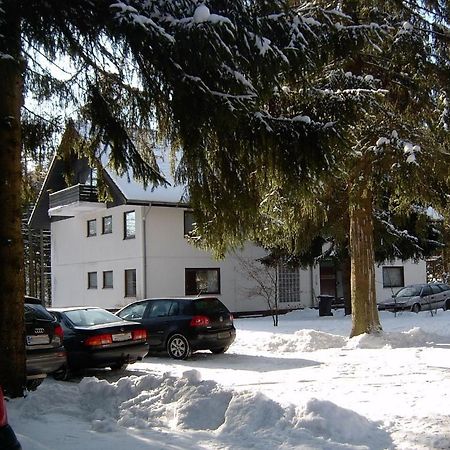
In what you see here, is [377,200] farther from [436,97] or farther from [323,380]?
[323,380]

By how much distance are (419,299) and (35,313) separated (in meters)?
22.4

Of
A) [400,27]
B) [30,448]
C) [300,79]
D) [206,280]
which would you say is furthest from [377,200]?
[206,280]

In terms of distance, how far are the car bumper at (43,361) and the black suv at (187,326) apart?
4.44 m

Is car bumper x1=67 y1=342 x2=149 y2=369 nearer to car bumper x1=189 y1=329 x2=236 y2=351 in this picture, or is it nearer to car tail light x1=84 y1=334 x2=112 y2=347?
car tail light x1=84 y1=334 x2=112 y2=347

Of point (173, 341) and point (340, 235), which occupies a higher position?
point (340, 235)

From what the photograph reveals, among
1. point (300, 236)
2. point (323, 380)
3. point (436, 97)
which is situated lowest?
point (323, 380)

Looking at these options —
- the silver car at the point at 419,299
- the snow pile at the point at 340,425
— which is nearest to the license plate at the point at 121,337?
the snow pile at the point at 340,425

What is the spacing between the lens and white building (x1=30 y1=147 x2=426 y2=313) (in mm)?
29578

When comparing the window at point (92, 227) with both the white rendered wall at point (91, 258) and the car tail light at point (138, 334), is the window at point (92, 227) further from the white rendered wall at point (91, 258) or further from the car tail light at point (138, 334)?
the car tail light at point (138, 334)

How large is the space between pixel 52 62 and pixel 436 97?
9.36 meters

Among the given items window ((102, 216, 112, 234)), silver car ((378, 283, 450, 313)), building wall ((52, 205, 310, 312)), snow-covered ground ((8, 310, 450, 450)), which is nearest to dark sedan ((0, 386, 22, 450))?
snow-covered ground ((8, 310, 450, 450))

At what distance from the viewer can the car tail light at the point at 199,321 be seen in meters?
15.2

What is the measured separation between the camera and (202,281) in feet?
103

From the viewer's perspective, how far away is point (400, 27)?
12.8 m
